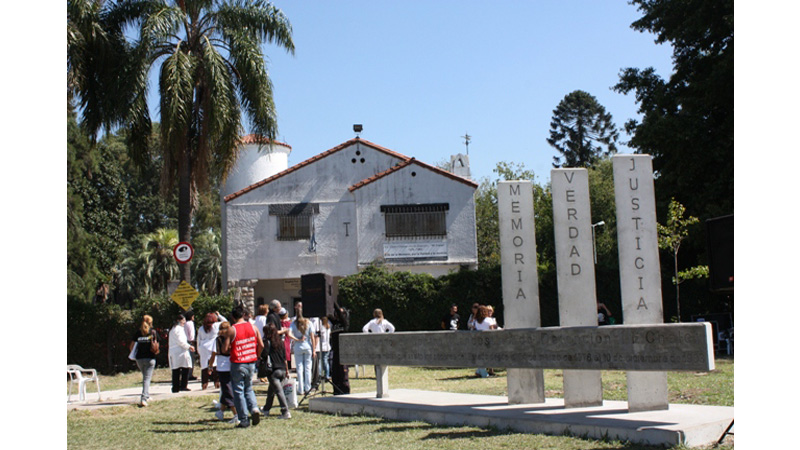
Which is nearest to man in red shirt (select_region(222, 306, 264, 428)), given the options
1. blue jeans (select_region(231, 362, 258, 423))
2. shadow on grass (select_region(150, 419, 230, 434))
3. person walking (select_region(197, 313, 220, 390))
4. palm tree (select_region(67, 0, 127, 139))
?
blue jeans (select_region(231, 362, 258, 423))

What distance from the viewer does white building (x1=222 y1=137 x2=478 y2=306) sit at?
110 feet

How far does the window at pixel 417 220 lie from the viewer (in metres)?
33.5

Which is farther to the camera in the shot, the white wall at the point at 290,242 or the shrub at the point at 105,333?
the white wall at the point at 290,242

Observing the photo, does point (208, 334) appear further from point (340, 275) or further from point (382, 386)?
point (340, 275)

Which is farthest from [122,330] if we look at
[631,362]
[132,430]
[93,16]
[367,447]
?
[631,362]

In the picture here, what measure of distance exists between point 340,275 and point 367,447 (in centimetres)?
2476

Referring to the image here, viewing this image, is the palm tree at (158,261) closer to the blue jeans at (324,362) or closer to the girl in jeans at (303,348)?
the blue jeans at (324,362)

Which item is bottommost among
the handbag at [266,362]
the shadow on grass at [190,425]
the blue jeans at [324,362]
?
the shadow on grass at [190,425]

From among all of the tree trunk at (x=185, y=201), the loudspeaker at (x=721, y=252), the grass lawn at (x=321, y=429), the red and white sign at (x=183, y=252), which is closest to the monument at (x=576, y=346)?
the grass lawn at (x=321, y=429)

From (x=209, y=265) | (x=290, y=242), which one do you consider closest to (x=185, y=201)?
(x=290, y=242)

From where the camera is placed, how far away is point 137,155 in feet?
77.5

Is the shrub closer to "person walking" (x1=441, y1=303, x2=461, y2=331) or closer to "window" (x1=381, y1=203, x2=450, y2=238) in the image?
"person walking" (x1=441, y1=303, x2=461, y2=331)

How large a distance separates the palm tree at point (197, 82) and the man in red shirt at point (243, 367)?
442 inches

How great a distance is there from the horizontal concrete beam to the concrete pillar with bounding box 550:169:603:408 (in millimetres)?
726
